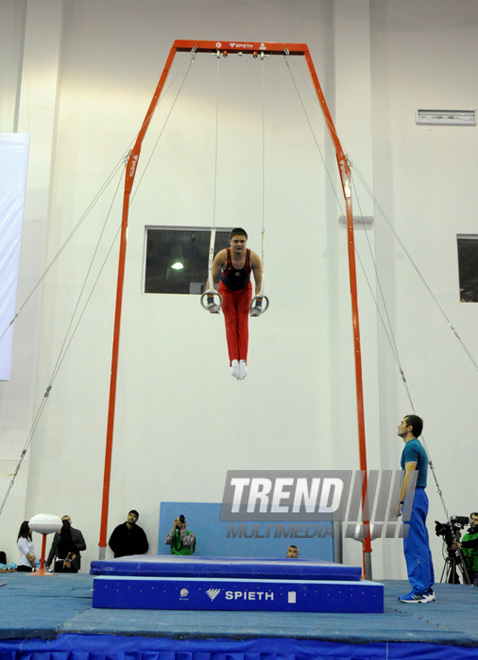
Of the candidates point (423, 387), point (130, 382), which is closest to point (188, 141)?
point (130, 382)

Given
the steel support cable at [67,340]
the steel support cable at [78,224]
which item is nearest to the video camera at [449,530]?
the steel support cable at [67,340]

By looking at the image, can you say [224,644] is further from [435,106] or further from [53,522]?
[435,106]

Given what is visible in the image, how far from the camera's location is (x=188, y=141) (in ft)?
35.5

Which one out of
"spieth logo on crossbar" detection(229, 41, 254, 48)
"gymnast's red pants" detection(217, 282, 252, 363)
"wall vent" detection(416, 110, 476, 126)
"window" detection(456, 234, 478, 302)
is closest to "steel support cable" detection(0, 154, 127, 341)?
"spieth logo on crossbar" detection(229, 41, 254, 48)

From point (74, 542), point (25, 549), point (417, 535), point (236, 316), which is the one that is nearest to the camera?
point (417, 535)

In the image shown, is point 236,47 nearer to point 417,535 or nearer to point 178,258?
point 178,258

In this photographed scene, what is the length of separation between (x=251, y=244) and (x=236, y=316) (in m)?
3.33

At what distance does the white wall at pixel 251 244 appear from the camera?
9.80 metres

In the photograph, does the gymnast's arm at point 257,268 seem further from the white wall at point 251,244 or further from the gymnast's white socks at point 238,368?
the white wall at point 251,244

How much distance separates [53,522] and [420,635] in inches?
175

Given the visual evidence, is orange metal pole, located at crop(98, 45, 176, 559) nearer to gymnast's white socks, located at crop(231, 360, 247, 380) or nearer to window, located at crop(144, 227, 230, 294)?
gymnast's white socks, located at crop(231, 360, 247, 380)

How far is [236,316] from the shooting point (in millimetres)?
7395

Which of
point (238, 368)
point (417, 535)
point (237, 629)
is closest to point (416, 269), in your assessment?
point (238, 368)

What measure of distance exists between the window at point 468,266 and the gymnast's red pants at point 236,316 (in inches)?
181
